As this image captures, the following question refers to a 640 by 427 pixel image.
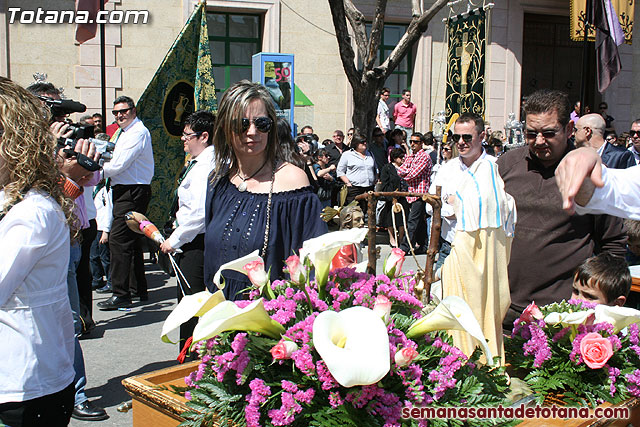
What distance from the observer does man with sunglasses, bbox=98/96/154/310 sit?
6.52 m

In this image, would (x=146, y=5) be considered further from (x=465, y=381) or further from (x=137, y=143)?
(x=465, y=381)

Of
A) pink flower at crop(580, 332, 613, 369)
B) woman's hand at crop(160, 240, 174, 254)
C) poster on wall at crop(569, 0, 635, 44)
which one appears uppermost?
poster on wall at crop(569, 0, 635, 44)

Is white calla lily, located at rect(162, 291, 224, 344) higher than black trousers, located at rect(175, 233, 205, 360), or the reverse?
white calla lily, located at rect(162, 291, 224, 344)

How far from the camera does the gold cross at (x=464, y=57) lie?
13.0m

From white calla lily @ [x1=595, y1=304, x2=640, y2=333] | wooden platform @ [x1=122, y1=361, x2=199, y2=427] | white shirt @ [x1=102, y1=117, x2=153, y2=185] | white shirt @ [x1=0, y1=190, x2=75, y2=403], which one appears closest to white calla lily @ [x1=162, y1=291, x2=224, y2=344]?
wooden platform @ [x1=122, y1=361, x2=199, y2=427]

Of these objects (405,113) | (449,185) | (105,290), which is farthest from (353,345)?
(405,113)

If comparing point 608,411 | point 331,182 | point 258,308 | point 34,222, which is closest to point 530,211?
point 608,411

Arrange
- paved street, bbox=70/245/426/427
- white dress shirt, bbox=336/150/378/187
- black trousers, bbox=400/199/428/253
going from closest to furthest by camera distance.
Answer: paved street, bbox=70/245/426/427, black trousers, bbox=400/199/428/253, white dress shirt, bbox=336/150/378/187

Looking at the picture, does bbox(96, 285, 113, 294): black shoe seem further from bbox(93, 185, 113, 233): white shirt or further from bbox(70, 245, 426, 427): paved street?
bbox(93, 185, 113, 233): white shirt

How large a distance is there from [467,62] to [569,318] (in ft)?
37.3

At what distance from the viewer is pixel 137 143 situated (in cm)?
654

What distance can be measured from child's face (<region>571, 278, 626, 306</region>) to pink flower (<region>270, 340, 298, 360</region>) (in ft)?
5.72

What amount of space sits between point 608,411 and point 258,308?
130cm

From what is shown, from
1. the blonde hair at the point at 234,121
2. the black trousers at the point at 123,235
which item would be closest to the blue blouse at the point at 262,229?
the blonde hair at the point at 234,121
